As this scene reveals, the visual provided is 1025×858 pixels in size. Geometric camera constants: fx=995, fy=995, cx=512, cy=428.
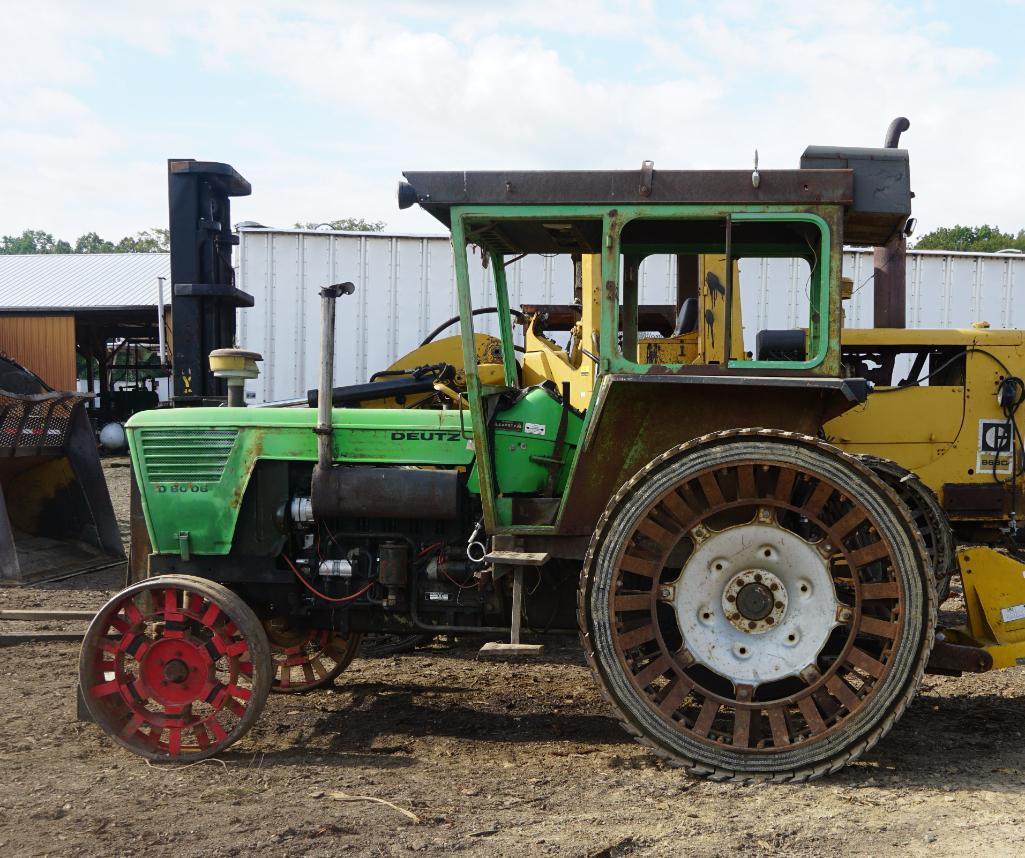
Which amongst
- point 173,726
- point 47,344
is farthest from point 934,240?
point 173,726

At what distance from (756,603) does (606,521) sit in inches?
28.6

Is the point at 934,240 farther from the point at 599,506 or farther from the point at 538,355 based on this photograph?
the point at 599,506

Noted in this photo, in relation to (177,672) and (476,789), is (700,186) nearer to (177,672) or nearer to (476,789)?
(476,789)

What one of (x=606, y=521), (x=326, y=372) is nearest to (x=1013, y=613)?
(x=606, y=521)

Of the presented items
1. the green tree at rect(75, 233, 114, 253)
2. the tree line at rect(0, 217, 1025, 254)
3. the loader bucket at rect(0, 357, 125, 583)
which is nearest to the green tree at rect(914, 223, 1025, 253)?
the tree line at rect(0, 217, 1025, 254)

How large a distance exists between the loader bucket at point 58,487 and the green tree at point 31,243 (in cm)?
6382

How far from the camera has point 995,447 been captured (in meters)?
7.70

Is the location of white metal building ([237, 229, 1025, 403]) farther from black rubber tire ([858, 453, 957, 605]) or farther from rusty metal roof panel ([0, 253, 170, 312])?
rusty metal roof panel ([0, 253, 170, 312])

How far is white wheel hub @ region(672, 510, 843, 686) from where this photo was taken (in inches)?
162

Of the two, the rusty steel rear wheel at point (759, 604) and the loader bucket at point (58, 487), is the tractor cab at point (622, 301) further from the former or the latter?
the loader bucket at point (58, 487)

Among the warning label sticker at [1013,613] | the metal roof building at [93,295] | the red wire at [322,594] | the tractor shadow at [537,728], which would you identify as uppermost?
the metal roof building at [93,295]

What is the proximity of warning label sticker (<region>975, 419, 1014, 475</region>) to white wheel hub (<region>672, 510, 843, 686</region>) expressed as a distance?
4.31m

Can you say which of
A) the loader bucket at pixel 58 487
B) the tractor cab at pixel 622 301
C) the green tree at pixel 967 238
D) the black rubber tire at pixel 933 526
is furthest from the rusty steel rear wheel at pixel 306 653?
the green tree at pixel 967 238

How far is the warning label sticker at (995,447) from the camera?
25.1 ft
